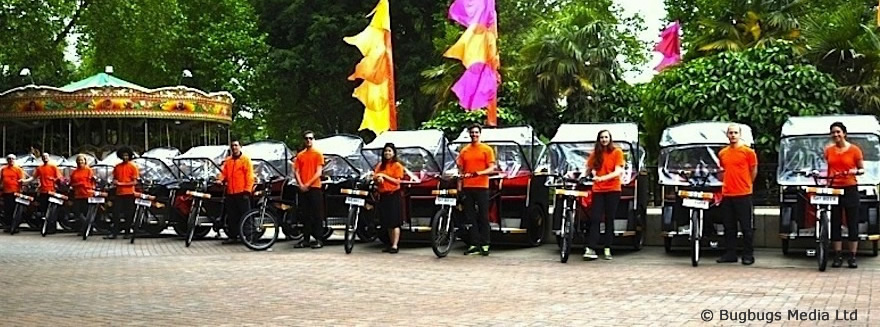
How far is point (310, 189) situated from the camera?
14.3 metres

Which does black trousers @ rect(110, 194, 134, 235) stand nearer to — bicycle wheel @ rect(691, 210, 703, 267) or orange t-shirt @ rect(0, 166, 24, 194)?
orange t-shirt @ rect(0, 166, 24, 194)

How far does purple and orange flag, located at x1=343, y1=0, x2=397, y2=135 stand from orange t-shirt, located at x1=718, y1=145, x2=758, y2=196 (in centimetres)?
980

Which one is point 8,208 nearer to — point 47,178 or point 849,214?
point 47,178

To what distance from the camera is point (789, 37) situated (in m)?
21.1

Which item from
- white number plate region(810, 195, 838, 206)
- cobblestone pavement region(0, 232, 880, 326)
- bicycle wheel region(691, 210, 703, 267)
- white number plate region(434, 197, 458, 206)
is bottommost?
cobblestone pavement region(0, 232, 880, 326)

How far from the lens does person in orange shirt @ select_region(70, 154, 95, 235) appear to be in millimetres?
18453

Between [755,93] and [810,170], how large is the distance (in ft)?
16.1

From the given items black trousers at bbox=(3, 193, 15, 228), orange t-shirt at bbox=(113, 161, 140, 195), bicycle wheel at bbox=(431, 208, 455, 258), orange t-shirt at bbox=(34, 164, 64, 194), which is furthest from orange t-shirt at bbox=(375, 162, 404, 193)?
black trousers at bbox=(3, 193, 15, 228)

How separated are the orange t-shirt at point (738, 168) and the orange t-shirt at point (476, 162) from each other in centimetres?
298

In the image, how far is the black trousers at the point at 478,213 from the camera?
13.0 m

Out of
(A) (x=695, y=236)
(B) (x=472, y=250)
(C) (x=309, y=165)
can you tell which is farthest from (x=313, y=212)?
(A) (x=695, y=236)

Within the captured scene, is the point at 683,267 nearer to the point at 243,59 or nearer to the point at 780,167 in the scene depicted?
the point at 780,167

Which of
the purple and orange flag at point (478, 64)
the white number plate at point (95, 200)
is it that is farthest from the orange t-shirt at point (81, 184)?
the purple and orange flag at point (478, 64)

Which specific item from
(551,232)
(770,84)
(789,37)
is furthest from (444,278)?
(789,37)
